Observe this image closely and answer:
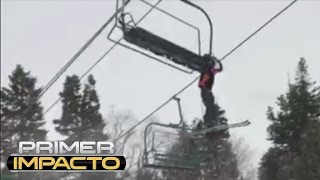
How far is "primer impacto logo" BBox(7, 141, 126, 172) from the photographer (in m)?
8.52

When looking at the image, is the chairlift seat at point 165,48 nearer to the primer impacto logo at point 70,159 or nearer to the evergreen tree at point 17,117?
the primer impacto logo at point 70,159

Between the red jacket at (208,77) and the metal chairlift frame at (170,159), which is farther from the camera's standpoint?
the metal chairlift frame at (170,159)

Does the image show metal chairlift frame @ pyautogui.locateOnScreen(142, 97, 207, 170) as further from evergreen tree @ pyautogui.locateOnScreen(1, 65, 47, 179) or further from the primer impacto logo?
evergreen tree @ pyautogui.locateOnScreen(1, 65, 47, 179)

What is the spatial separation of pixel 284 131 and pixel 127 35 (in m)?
21.6

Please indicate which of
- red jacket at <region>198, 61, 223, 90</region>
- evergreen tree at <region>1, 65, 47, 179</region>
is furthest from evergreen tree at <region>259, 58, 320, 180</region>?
red jacket at <region>198, 61, 223, 90</region>

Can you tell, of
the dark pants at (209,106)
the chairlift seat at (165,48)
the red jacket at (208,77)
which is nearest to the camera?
the chairlift seat at (165,48)

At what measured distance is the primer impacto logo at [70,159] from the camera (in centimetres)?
852

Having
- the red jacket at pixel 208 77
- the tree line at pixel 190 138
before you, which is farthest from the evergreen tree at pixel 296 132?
the red jacket at pixel 208 77

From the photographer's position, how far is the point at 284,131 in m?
28.9

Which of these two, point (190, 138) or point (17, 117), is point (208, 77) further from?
point (17, 117)

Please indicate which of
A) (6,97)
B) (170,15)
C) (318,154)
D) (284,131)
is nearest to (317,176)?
(318,154)

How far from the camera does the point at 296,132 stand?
27.5 metres

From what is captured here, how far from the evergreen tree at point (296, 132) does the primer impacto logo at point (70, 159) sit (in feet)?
52.2

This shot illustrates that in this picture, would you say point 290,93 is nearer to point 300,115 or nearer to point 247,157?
point 300,115
